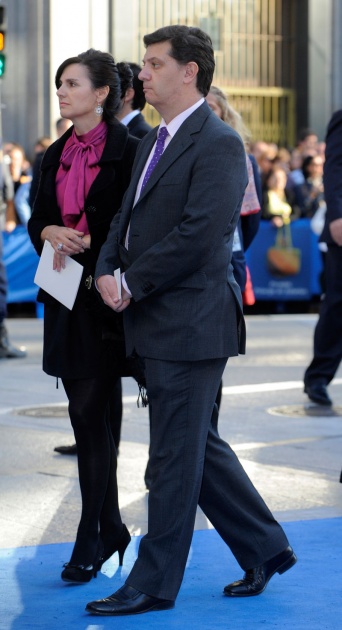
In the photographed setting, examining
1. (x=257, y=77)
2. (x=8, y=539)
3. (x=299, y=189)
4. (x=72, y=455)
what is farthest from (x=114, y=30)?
(x=8, y=539)

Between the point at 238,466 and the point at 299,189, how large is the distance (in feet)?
42.8

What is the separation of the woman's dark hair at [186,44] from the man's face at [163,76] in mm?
19

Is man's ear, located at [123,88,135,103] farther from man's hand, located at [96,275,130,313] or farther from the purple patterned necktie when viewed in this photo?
man's hand, located at [96,275,130,313]

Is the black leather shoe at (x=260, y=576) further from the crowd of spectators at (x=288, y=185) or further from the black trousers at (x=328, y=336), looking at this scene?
the crowd of spectators at (x=288, y=185)

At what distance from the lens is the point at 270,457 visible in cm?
738

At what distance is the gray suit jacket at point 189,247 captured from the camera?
4.43 m

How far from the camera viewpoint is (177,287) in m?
4.50

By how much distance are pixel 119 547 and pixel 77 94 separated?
1737mm

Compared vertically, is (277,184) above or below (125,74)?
below

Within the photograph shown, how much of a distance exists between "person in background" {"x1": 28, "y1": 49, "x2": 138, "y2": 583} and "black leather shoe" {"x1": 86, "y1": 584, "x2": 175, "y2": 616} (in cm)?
43

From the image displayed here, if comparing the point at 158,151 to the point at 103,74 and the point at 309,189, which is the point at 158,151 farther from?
the point at 309,189

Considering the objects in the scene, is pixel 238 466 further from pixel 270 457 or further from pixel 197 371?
pixel 270 457

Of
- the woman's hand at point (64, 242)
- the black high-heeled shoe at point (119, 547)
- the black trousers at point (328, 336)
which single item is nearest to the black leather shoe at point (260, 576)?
the black high-heeled shoe at point (119, 547)

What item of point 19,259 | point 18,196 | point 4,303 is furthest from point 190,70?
point 18,196
